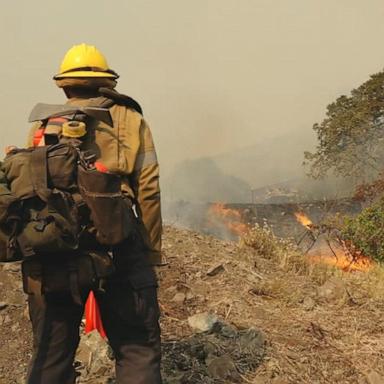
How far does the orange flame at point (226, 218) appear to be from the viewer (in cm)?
1898

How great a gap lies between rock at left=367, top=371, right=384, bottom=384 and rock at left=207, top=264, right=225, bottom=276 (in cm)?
195

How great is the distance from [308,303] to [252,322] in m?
0.69

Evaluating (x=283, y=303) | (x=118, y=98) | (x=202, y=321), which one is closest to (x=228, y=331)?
(x=202, y=321)

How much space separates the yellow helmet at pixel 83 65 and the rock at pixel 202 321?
211 cm

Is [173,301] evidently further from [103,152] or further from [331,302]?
[103,152]

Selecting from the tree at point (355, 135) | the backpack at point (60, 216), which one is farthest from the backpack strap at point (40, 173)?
the tree at point (355, 135)

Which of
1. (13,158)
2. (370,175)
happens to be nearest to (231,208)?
(370,175)

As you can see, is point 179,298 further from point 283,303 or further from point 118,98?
point 118,98

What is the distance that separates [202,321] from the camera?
4.08 m

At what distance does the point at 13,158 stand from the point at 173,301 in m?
2.56

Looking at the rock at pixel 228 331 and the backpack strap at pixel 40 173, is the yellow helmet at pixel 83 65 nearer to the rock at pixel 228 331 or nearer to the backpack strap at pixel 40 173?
the backpack strap at pixel 40 173

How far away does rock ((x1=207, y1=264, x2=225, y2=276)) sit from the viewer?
5180 mm

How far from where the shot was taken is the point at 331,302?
486 centimetres

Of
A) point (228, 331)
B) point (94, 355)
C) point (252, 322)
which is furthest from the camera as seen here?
point (252, 322)
